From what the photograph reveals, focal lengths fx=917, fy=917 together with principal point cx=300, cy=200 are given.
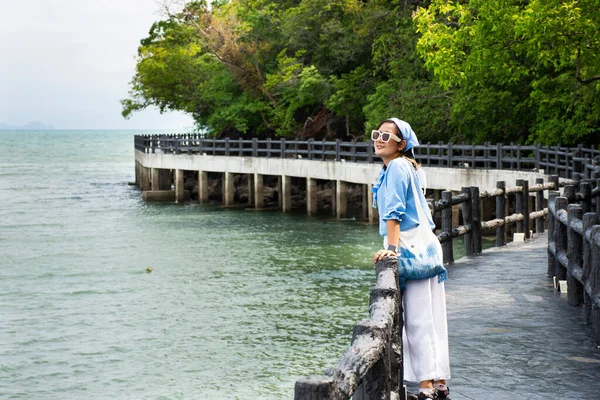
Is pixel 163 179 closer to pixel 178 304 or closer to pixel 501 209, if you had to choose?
pixel 178 304

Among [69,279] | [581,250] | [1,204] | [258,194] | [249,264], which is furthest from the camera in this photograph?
[1,204]

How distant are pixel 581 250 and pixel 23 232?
27474mm

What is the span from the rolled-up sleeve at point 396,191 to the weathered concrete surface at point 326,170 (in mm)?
17564

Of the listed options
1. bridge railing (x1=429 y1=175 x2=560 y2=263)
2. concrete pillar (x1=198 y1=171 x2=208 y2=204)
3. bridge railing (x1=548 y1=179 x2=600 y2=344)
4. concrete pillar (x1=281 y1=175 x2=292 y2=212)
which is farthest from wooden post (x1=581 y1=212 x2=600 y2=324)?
concrete pillar (x1=198 y1=171 x2=208 y2=204)

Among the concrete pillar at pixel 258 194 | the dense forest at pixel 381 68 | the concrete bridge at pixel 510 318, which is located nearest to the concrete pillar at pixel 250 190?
the concrete pillar at pixel 258 194

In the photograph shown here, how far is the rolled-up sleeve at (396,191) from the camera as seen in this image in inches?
230

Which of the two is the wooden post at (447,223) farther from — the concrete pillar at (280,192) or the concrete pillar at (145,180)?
the concrete pillar at (145,180)

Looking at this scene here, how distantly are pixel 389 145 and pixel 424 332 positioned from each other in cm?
125

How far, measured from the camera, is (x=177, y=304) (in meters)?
18.7

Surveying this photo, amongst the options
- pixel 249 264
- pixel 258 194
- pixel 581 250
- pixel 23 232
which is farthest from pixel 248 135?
pixel 581 250

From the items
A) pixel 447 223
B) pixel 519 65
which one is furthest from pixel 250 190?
pixel 447 223

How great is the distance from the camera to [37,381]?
1329 cm

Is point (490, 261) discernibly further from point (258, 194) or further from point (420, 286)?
point (258, 194)

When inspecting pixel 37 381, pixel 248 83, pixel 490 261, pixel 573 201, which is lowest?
pixel 37 381
